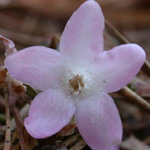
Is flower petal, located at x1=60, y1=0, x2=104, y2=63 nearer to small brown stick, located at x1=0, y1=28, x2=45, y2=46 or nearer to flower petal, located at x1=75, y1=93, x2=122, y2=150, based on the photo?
flower petal, located at x1=75, y1=93, x2=122, y2=150

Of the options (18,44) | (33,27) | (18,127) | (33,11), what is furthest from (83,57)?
(33,11)

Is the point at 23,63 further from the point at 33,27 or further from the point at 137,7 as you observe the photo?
the point at 137,7

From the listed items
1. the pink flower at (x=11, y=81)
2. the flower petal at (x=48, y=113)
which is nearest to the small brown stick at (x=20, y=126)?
the pink flower at (x=11, y=81)

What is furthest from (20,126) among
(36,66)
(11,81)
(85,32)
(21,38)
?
(21,38)

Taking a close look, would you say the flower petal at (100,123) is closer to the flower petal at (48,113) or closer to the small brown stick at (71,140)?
the flower petal at (48,113)

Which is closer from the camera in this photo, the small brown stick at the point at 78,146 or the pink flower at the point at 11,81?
the pink flower at the point at 11,81

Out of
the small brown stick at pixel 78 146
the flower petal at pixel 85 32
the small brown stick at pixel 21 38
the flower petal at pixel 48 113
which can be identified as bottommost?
the small brown stick at pixel 21 38
